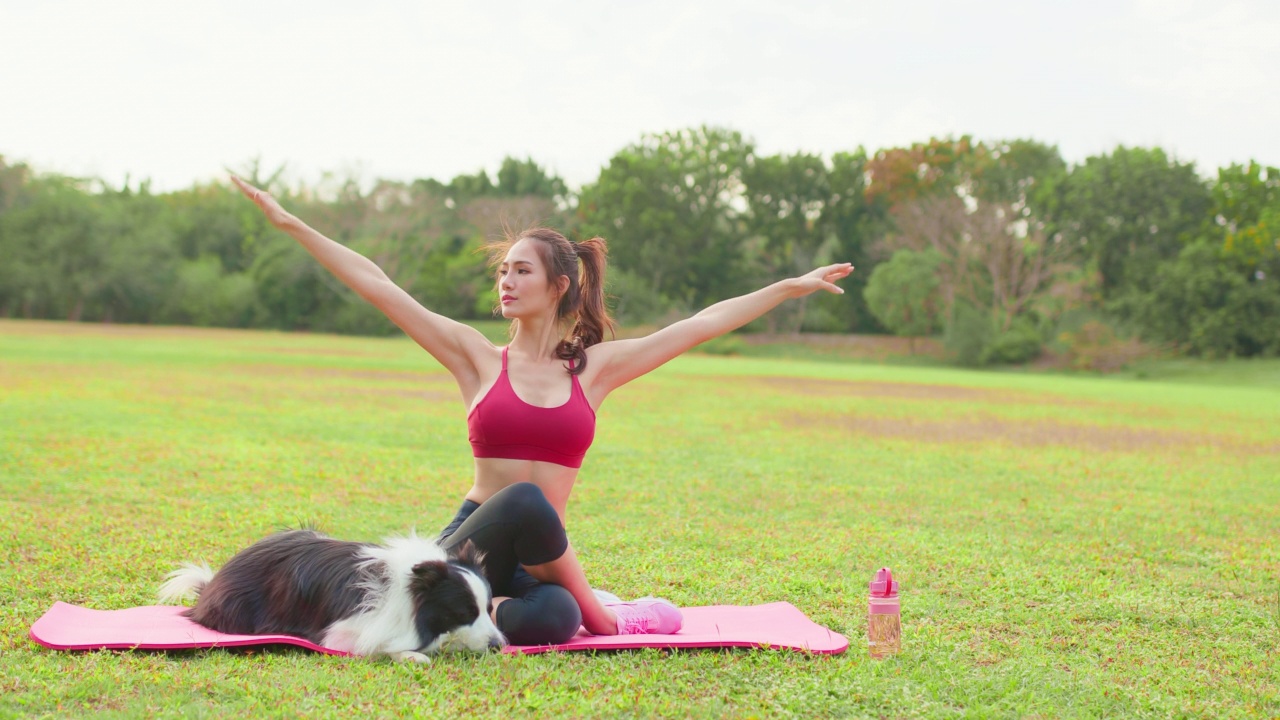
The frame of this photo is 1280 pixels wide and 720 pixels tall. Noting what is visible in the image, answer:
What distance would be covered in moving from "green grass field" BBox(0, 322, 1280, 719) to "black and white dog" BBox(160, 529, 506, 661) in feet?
0.35

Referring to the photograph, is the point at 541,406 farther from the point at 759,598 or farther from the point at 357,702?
the point at 759,598

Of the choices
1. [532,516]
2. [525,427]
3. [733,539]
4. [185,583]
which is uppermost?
[525,427]

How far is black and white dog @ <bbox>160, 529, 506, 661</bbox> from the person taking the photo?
3.38 metres

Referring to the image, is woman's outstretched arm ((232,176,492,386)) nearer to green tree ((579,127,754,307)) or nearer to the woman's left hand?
the woman's left hand

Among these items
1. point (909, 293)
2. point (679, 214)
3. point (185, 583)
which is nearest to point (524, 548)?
point (185, 583)

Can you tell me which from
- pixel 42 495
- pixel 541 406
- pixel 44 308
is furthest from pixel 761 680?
pixel 44 308

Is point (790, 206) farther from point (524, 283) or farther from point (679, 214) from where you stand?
point (524, 283)

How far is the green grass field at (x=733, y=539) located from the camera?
3.23m

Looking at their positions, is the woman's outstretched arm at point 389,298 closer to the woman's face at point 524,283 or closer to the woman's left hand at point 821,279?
the woman's face at point 524,283

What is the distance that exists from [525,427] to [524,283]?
1.81 ft

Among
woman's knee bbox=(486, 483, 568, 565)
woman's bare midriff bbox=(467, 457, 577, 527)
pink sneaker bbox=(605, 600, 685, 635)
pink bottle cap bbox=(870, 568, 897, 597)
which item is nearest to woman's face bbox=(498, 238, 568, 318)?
woman's bare midriff bbox=(467, 457, 577, 527)

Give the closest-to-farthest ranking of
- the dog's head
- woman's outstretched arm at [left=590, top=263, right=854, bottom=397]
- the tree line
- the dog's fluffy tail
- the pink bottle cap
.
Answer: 1. the dog's head
2. the pink bottle cap
3. woman's outstretched arm at [left=590, top=263, right=854, bottom=397]
4. the dog's fluffy tail
5. the tree line

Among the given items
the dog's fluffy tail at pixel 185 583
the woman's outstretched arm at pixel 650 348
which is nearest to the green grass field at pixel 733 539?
the dog's fluffy tail at pixel 185 583

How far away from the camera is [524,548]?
3586 millimetres
